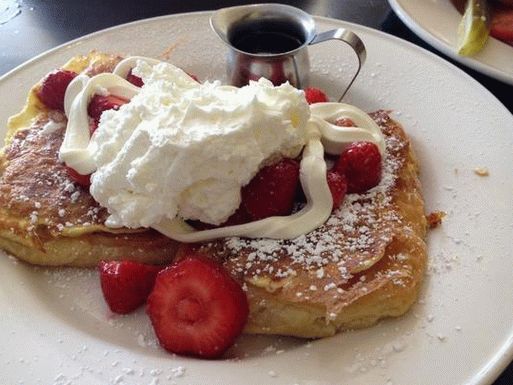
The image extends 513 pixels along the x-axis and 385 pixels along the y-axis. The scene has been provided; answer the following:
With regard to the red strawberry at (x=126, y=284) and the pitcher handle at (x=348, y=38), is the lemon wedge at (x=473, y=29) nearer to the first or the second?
the pitcher handle at (x=348, y=38)

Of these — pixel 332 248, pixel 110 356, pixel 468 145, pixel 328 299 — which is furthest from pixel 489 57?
pixel 110 356

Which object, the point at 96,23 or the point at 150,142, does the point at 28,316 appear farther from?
the point at 96,23

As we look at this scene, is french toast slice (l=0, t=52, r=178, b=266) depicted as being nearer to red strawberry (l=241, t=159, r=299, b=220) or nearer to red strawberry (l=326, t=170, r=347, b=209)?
red strawberry (l=241, t=159, r=299, b=220)

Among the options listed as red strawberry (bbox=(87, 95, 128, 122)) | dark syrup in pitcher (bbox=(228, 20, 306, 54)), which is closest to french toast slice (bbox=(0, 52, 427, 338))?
red strawberry (bbox=(87, 95, 128, 122))

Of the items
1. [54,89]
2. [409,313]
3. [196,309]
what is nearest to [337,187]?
[409,313]

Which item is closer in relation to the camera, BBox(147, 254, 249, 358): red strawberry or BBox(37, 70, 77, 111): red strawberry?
BBox(147, 254, 249, 358): red strawberry

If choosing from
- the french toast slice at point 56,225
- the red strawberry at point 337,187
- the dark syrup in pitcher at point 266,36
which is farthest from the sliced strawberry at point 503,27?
the french toast slice at point 56,225
